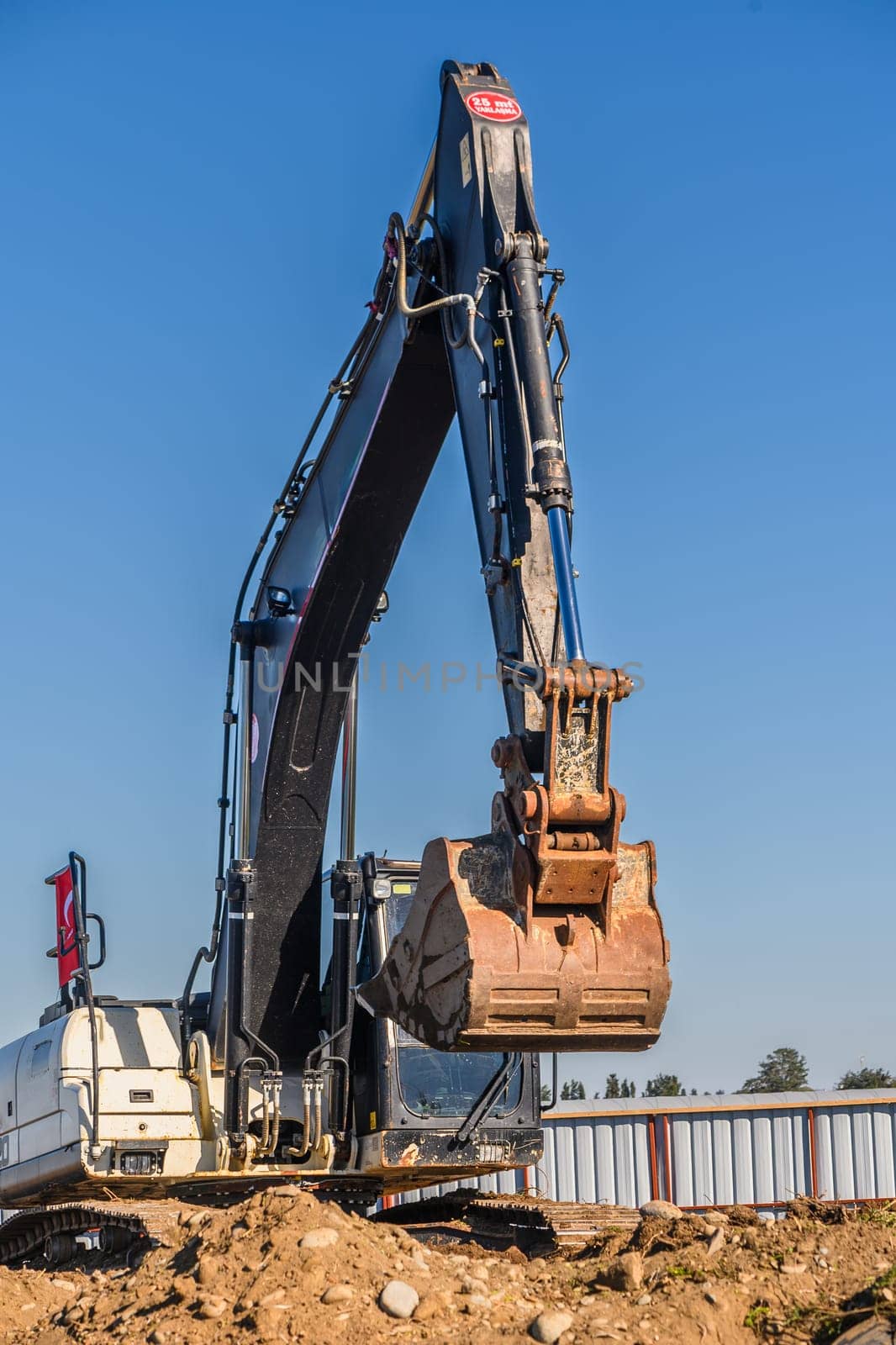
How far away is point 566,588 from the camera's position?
6297 mm

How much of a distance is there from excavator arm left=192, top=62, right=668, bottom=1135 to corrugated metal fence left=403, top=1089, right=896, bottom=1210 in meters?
11.1

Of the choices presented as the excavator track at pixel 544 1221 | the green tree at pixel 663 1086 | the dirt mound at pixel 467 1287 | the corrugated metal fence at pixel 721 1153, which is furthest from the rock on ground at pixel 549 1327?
the green tree at pixel 663 1086

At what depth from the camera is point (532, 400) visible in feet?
22.5

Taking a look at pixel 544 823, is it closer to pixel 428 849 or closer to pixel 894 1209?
pixel 428 849

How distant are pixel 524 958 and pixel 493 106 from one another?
447 cm

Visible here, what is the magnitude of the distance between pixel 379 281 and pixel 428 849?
13.1 feet

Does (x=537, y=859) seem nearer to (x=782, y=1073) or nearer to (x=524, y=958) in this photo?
(x=524, y=958)

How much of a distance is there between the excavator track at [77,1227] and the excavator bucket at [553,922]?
125 inches

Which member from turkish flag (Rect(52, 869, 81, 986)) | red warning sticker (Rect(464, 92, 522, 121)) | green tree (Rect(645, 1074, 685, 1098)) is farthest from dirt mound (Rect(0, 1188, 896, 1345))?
green tree (Rect(645, 1074, 685, 1098))

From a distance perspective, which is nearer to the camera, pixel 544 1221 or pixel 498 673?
pixel 498 673

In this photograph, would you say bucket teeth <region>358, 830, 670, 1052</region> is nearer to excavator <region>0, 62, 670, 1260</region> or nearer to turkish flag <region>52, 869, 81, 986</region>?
excavator <region>0, 62, 670, 1260</region>

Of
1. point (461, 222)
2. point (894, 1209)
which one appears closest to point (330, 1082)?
point (894, 1209)

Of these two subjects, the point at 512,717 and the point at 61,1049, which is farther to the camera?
the point at 61,1049

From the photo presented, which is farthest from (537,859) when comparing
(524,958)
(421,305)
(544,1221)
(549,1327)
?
(544,1221)
